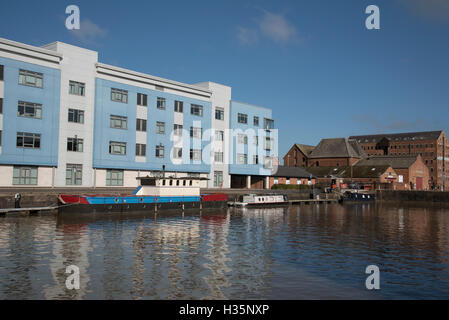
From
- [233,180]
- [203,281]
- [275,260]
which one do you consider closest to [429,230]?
[275,260]

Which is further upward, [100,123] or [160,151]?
[100,123]

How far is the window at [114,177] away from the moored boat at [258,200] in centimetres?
1650

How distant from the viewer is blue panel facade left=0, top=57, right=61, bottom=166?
157ft

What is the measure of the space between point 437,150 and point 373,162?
194ft

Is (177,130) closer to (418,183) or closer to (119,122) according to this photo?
(119,122)

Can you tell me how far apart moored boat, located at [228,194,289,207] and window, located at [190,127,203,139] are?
14069mm

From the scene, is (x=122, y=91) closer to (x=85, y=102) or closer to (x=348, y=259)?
(x=85, y=102)

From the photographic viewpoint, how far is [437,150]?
546 feet

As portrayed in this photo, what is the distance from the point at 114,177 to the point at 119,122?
805 centimetres

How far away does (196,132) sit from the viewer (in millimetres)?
70062

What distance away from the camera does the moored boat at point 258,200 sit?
60625 millimetres

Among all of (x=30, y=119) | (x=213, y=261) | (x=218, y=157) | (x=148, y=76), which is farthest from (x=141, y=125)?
(x=213, y=261)

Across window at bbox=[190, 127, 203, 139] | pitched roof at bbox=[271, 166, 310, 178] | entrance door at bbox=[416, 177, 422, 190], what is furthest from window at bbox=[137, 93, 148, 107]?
entrance door at bbox=[416, 177, 422, 190]

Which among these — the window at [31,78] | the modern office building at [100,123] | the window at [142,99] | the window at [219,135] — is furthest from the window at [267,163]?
the window at [31,78]
